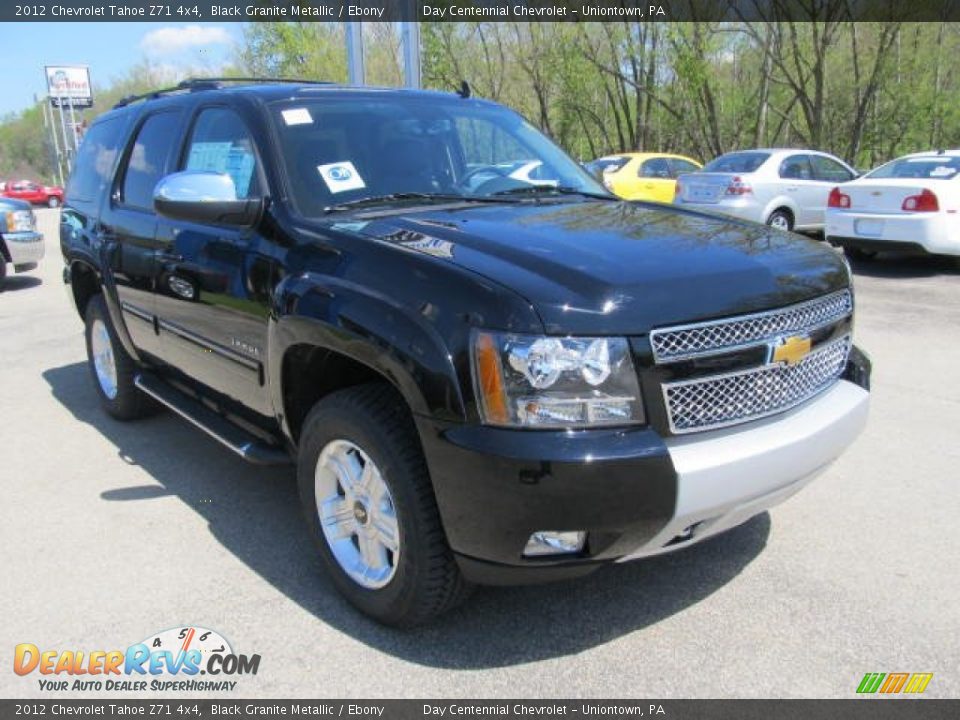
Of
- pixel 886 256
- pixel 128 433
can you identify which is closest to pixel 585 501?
pixel 128 433

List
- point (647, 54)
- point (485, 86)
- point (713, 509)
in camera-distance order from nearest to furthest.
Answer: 1. point (713, 509)
2. point (647, 54)
3. point (485, 86)

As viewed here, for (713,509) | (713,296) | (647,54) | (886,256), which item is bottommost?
(886,256)

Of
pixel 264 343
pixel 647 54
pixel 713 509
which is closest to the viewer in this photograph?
pixel 713 509

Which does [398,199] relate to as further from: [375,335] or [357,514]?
[357,514]

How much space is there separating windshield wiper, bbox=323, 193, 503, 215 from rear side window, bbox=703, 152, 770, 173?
1068 centimetres

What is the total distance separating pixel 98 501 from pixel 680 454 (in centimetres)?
306

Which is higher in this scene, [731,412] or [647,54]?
[647,54]

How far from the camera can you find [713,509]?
2.43 metres

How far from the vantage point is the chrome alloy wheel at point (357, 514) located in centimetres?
276

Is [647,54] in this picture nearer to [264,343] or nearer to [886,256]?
[886,256]

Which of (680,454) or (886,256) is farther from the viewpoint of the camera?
(886,256)

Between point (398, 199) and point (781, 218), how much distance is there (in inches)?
442

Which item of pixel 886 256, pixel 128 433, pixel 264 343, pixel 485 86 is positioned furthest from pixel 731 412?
pixel 485 86
